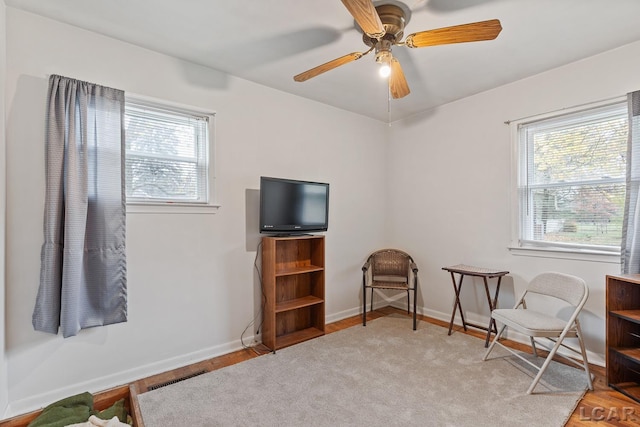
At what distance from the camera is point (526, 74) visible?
111 inches

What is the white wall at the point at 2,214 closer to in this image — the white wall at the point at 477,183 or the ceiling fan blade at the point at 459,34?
the ceiling fan blade at the point at 459,34

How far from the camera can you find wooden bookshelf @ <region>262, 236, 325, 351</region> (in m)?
2.86

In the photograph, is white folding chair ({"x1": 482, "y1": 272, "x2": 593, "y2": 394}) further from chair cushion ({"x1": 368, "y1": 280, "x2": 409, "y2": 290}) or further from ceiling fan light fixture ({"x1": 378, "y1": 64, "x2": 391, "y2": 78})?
ceiling fan light fixture ({"x1": 378, "y1": 64, "x2": 391, "y2": 78})

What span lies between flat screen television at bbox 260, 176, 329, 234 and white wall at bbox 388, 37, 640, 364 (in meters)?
1.35

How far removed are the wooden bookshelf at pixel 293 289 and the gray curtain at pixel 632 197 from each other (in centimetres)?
246

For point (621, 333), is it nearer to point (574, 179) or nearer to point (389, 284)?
point (574, 179)

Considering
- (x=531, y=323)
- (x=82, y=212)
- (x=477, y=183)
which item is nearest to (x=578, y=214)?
(x=477, y=183)

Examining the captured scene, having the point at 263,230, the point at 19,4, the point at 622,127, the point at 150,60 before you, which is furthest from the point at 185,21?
the point at 622,127

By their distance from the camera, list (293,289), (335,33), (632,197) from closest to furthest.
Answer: (335,33), (632,197), (293,289)

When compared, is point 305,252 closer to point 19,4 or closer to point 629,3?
point 19,4

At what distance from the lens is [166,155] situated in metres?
2.53

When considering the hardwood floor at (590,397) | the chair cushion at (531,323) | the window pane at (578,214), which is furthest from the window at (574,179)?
the hardwood floor at (590,397)

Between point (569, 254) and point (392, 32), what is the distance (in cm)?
242

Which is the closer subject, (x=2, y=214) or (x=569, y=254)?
(x=2, y=214)
